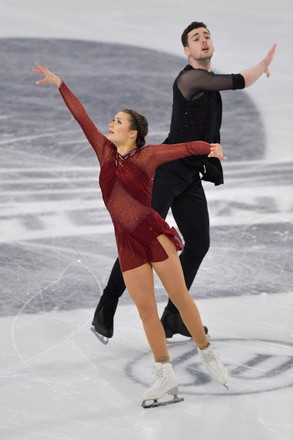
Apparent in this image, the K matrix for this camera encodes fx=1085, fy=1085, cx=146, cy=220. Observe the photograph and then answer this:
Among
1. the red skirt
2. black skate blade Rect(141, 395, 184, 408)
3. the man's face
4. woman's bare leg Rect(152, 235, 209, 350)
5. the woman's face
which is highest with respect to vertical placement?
the man's face

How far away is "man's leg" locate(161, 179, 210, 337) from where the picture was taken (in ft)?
16.9

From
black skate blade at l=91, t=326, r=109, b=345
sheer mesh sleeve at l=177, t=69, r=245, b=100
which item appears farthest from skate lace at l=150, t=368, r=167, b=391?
sheer mesh sleeve at l=177, t=69, r=245, b=100

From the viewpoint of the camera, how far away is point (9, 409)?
13.9 feet

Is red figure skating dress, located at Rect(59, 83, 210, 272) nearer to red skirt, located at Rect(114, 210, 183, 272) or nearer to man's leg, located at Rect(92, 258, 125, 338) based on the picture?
red skirt, located at Rect(114, 210, 183, 272)

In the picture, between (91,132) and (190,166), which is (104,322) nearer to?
(190,166)

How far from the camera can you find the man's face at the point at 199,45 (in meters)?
5.00

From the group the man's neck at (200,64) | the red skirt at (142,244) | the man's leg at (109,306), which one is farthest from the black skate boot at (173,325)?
the man's neck at (200,64)

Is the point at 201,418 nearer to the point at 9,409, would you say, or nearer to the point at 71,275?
the point at 9,409

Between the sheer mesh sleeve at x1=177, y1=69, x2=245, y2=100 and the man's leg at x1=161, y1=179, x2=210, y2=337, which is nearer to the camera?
the sheer mesh sleeve at x1=177, y1=69, x2=245, y2=100

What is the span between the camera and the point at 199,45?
502 cm

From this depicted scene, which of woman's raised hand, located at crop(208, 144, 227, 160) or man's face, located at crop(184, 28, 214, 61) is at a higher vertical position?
man's face, located at crop(184, 28, 214, 61)

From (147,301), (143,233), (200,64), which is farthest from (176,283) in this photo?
(200,64)

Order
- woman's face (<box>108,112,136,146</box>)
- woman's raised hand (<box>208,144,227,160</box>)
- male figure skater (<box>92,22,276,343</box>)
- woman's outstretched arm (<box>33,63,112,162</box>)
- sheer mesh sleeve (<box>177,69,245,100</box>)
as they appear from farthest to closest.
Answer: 1. male figure skater (<box>92,22,276,343</box>)
2. sheer mesh sleeve (<box>177,69,245,100</box>)
3. woman's outstretched arm (<box>33,63,112,162</box>)
4. woman's face (<box>108,112,136,146</box>)
5. woman's raised hand (<box>208,144,227,160</box>)

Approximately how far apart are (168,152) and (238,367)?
3.56 feet
